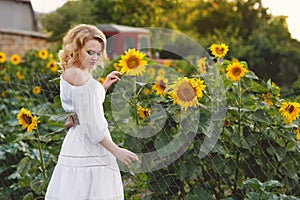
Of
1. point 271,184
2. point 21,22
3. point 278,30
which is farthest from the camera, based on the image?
point 278,30

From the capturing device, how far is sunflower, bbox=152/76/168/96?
8.81ft

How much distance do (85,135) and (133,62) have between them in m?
0.52

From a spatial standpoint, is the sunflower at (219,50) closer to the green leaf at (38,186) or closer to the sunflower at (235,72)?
the sunflower at (235,72)

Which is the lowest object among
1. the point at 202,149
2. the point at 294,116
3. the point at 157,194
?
the point at 157,194

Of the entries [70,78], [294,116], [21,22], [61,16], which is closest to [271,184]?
[294,116]

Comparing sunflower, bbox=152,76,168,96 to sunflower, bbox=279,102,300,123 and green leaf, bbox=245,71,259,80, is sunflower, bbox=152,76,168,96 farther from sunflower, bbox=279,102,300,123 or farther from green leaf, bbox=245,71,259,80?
sunflower, bbox=279,102,300,123

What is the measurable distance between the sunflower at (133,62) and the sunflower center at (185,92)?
8.8 inches

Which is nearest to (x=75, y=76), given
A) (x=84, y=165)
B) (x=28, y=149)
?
(x=84, y=165)

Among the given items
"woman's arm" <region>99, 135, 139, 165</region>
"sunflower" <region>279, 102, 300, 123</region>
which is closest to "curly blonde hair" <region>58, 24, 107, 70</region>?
"woman's arm" <region>99, 135, 139, 165</region>

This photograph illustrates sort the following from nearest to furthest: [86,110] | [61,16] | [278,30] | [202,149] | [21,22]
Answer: [86,110], [202,149], [21,22], [61,16], [278,30]

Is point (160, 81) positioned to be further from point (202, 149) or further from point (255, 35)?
point (255, 35)

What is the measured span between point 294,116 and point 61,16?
12594mm

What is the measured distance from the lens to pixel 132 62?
262 cm

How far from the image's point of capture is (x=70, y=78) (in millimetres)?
2199
